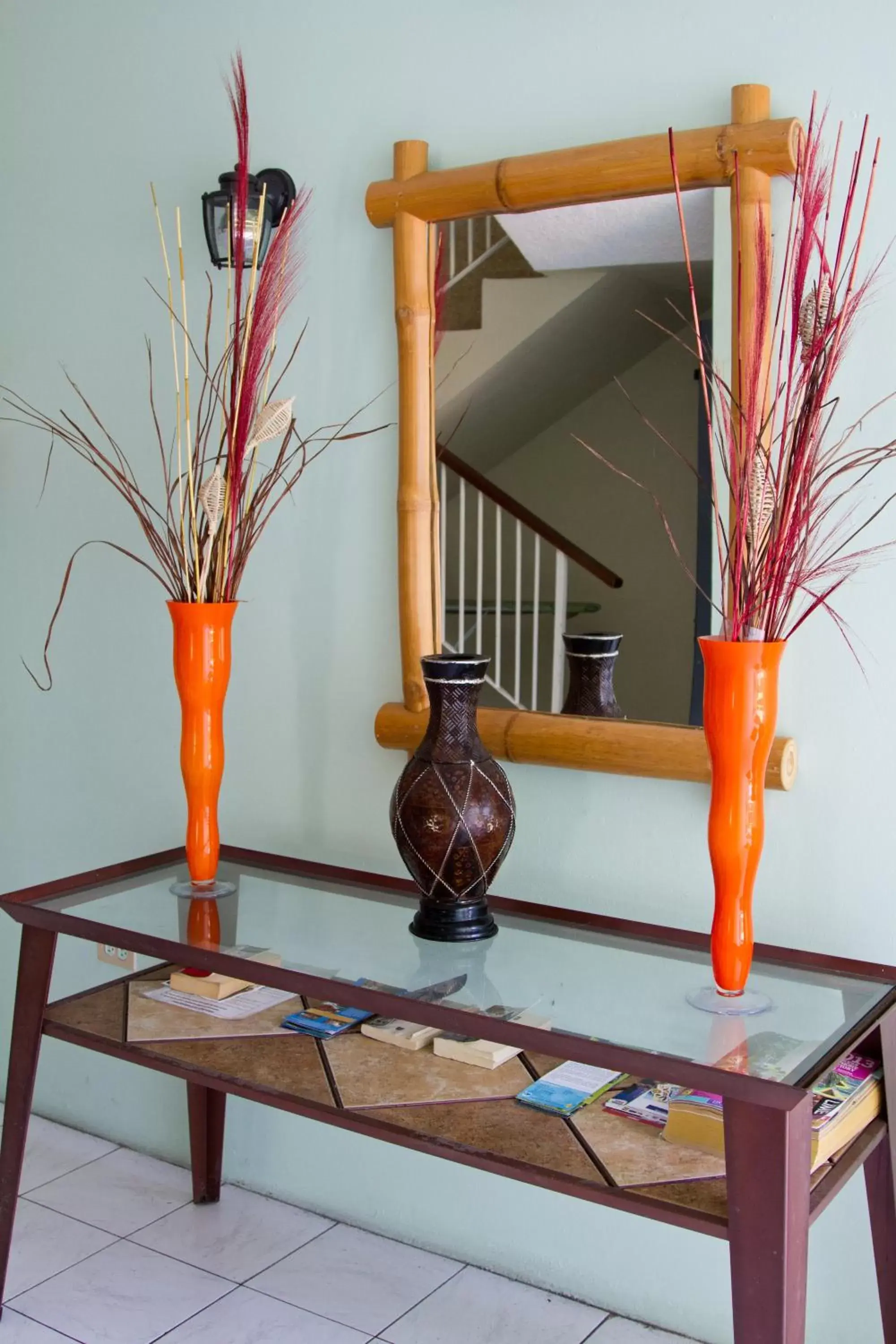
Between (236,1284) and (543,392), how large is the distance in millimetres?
1744

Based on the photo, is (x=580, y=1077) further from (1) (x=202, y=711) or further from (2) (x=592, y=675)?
(1) (x=202, y=711)

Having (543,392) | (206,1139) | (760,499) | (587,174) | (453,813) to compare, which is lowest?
(206,1139)

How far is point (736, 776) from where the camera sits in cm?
176

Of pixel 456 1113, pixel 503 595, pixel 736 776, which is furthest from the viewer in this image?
pixel 503 595

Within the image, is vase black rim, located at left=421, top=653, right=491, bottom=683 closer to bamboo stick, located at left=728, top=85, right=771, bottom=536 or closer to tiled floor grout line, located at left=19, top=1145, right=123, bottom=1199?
bamboo stick, located at left=728, top=85, right=771, bottom=536

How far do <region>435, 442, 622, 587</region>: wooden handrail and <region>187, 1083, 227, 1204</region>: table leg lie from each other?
1.37m

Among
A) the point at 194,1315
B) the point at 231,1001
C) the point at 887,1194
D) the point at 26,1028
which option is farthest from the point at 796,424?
the point at 194,1315

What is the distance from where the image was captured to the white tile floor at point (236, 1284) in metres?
2.30

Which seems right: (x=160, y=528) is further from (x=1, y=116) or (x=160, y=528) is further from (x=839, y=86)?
(x=839, y=86)

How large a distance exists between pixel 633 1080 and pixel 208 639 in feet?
3.39

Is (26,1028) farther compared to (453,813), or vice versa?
(26,1028)

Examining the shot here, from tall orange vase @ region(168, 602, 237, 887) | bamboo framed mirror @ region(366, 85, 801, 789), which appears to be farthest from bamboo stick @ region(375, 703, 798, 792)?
tall orange vase @ region(168, 602, 237, 887)

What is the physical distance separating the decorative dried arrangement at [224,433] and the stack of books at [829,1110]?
3.91 ft

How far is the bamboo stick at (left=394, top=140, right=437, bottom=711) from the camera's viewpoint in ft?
7.66
